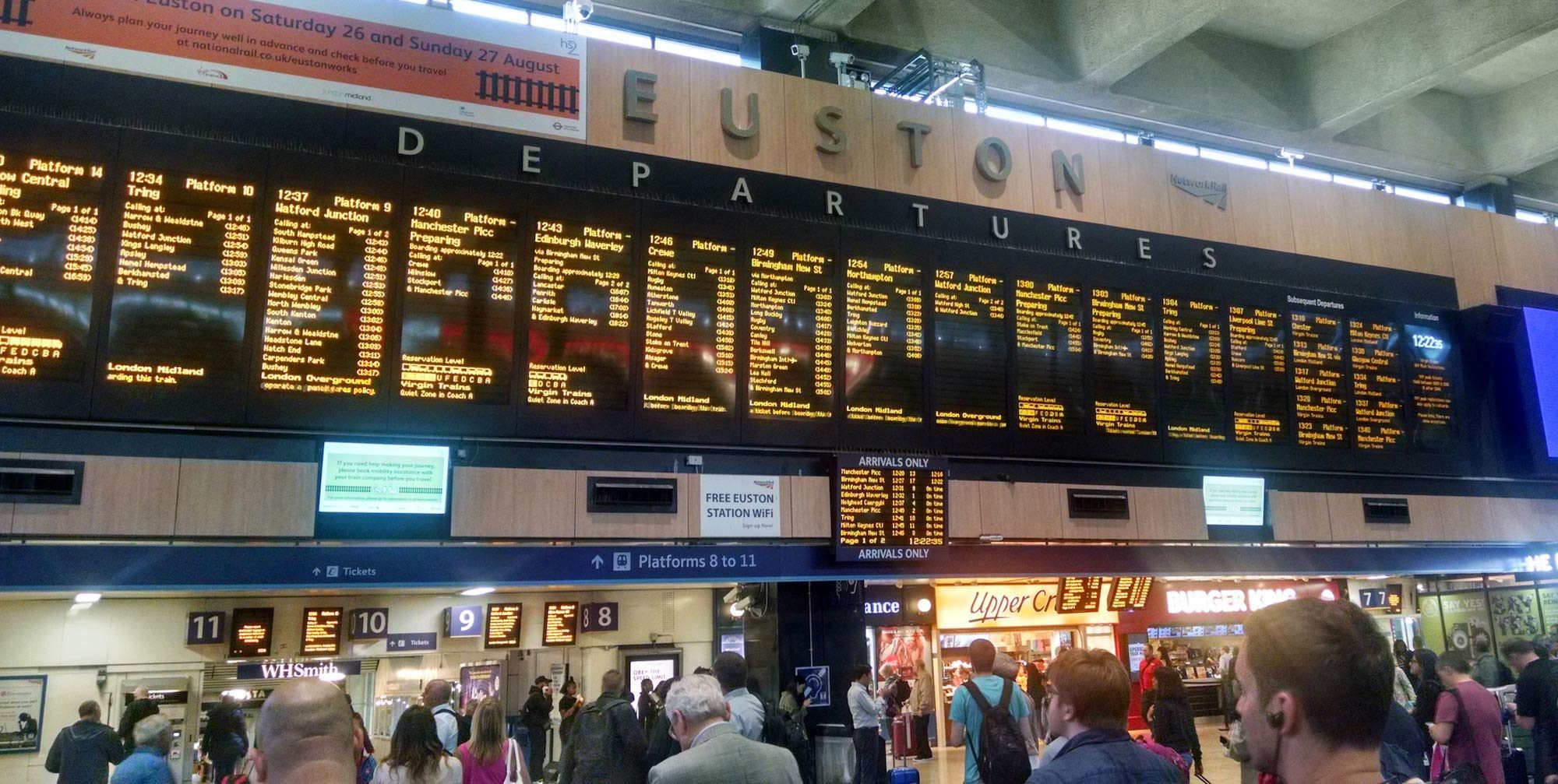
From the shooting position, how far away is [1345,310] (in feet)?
34.4

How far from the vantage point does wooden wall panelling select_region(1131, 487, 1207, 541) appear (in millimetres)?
9531

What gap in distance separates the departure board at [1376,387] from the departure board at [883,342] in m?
4.74

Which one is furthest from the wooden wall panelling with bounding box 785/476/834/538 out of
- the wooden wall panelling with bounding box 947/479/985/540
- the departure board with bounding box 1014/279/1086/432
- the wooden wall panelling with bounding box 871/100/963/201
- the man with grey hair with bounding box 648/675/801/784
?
the man with grey hair with bounding box 648/675/801/784

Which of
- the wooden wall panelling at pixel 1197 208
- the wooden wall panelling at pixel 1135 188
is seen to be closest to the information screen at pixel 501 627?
the wooden wall panelling at pixel 1135 188

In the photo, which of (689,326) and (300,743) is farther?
(689,326)

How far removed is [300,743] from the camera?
2.35 metres

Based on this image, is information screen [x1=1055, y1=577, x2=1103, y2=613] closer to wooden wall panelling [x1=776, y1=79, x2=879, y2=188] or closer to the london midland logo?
the london midland logo

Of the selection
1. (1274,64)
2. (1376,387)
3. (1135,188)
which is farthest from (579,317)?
(1274,64)

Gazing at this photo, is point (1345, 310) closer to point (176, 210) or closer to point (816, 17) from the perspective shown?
point (816, 17)

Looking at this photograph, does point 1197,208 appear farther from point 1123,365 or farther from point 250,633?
point 250,633

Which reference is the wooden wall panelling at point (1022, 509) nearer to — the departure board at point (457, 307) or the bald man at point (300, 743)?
the departure board at point (457, 307)

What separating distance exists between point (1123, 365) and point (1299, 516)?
247cm

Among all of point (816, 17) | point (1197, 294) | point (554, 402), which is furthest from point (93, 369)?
point (1197, 294)

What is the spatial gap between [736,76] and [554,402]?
3.22m
